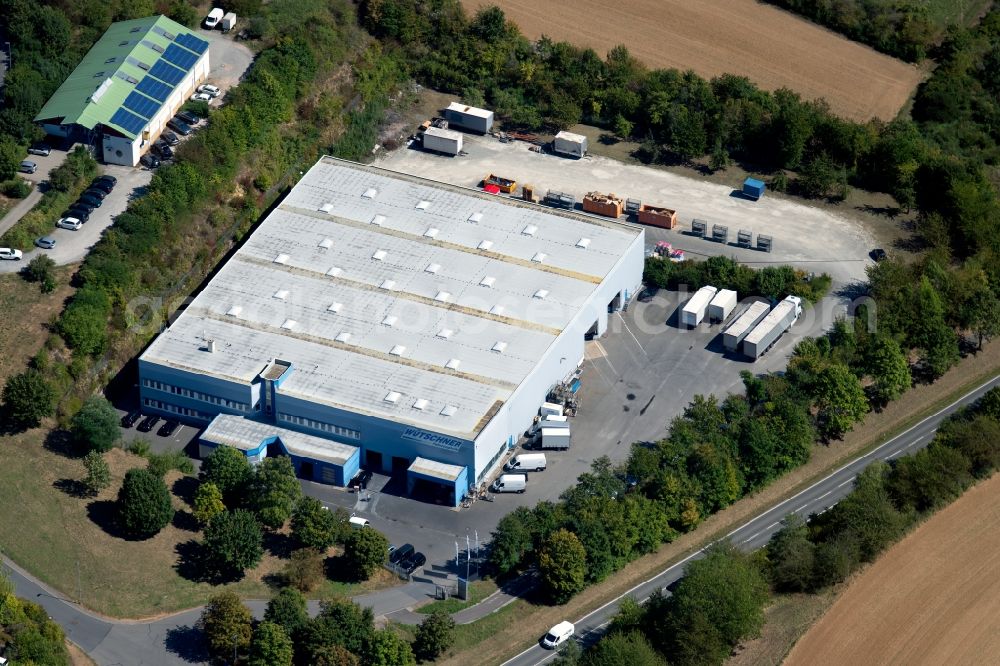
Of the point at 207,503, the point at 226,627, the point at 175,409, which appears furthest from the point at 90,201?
the point at 226,627

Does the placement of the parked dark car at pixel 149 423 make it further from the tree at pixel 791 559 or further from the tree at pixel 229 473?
the tree at pixel 791 559

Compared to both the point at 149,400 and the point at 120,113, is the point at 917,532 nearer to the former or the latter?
the point at 149,400

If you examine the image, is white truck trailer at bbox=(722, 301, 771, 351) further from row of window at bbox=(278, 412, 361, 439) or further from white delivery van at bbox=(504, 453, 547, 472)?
row of window at bbox=(278, 412, 361, 439)

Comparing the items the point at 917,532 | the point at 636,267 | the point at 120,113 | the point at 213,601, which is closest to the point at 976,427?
the point at 917,532

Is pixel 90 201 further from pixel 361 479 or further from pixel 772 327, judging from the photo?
pixel 772 327

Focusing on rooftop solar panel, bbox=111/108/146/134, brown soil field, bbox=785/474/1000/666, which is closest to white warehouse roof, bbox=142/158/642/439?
rooftop solar panel, bbox=111/108/146/134

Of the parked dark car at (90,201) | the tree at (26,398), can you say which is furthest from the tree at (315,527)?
the parked dark car at (90,201)
